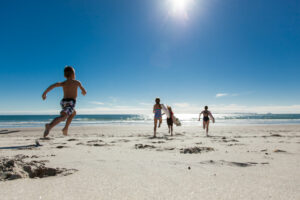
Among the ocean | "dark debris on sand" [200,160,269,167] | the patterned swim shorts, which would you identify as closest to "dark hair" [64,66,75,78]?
the patterned swim shorts

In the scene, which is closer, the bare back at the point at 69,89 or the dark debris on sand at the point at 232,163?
the dark debris on sand at the point at 232,163

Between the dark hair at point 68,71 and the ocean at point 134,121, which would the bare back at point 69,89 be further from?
the ocean at point 134,121

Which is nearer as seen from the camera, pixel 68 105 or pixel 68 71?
pixel 68 105

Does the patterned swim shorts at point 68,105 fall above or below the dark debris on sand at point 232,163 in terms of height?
above

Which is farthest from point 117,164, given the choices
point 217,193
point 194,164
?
point 217,193

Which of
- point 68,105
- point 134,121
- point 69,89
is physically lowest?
point 134,121

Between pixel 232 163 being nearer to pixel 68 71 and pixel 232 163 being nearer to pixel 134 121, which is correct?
pixel 68 71

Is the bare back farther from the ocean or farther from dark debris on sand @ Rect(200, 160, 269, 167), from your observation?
the ocean

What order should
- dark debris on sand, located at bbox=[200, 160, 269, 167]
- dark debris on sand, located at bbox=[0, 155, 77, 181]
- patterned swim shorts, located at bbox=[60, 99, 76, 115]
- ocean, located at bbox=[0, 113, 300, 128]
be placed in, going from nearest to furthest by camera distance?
dark debris on sand, located at bbox=[0, 155, 77, 181] < dark debris on sand, located at bbox=[200, 160, 269, 167] < patterned swim shorts, located at bbox=[60, 99, 76, 115] < ocean, located at bbox=[0, 113, 300, 128]

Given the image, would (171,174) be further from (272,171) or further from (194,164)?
(272,171)

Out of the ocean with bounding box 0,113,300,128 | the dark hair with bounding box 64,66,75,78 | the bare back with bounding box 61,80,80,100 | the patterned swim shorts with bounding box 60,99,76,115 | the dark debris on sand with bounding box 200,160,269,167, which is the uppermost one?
the dark hair with bounding box 64,66,75,78

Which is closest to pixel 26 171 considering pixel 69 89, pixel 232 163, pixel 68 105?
pixel 68 105

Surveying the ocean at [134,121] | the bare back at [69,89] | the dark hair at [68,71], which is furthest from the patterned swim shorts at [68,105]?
the ocean at [134,121]

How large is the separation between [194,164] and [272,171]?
1.01 m
